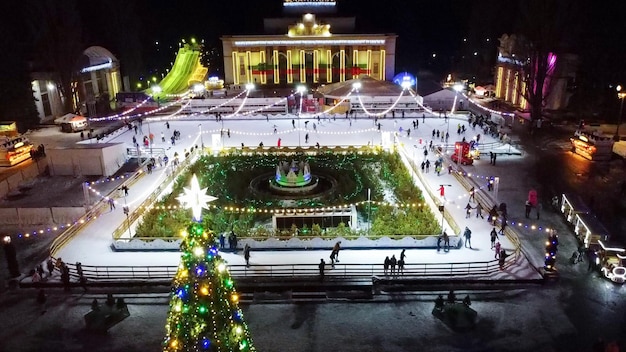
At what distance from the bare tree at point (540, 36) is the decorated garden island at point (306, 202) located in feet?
67.8

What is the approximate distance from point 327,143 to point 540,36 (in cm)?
2352

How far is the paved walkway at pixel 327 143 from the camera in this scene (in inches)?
874

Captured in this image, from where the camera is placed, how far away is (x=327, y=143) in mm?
41250

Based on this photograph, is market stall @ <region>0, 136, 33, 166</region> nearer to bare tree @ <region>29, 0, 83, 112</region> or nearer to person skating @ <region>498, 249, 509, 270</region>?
bare tree @ <region>29, 0, 83, 112</region>

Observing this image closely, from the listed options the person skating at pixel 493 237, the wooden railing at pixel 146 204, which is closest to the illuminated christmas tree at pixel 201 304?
the wooden railing at pixel 146 204

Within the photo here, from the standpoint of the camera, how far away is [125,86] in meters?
71.2

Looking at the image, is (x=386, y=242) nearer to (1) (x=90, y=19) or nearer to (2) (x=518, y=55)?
(2) (x=518, y=55)

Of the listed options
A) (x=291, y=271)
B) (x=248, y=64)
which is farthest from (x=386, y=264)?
→ (x=248, y=64)

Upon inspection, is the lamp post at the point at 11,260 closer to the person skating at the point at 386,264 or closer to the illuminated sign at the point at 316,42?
the person skating at the point at 386,264

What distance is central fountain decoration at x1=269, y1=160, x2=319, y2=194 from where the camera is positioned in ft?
100

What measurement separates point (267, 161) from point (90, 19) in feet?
157

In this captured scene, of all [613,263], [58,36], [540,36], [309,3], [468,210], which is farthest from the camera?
[309,3]

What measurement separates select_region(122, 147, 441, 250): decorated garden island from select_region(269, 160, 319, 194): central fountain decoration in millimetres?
61

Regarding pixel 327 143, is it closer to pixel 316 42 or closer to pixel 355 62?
pixel 316 42
